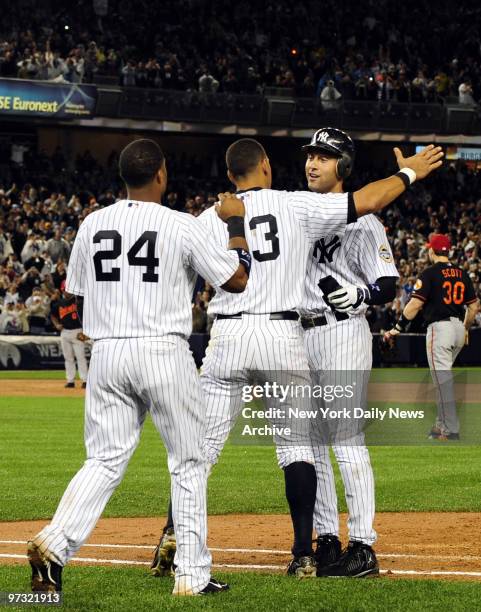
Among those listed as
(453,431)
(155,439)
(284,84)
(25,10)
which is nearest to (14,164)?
(25,10)

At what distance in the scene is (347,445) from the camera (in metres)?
6.67

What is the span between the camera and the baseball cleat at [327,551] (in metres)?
6.72

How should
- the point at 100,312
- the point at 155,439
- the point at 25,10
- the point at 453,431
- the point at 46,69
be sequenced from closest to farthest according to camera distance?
the point at 100,312
the point at 453,431
the point at 155,439
the point at 46,69
the point at 25,10

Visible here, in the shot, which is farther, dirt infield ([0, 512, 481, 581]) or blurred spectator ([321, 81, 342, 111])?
blurred spectator ([321, 81, 342, 111])

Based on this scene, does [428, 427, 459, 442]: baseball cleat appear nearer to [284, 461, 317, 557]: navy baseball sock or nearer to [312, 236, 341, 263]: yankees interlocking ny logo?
[312, 236, 341, 263]: yankees interlocking ny logo

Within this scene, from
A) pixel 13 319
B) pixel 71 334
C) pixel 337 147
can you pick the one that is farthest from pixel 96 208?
pixel 337 147

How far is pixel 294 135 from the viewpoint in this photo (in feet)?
143

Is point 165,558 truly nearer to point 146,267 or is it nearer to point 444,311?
point 146,267

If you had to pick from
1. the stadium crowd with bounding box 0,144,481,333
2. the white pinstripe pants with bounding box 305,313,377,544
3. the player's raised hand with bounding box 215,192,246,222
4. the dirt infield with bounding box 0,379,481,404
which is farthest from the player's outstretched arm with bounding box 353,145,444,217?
the stadium crowd with bounding box 0,144,481,333

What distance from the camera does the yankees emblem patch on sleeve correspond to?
6.82m

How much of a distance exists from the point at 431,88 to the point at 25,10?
49.9 ft

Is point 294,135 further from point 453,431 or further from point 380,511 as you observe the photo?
point 380,511

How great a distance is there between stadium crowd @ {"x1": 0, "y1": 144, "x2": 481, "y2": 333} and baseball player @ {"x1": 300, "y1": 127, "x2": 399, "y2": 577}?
1804cm

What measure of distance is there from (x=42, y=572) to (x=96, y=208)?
27.2 meters
